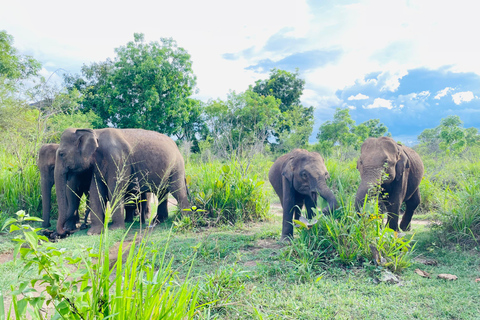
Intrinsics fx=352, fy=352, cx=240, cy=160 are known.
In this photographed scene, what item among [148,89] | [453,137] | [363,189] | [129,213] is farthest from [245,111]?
[363,189]

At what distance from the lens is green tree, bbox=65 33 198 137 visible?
24.2 metres

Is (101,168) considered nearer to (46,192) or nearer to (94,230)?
(94,230)

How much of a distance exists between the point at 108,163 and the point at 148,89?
1890 centimetres

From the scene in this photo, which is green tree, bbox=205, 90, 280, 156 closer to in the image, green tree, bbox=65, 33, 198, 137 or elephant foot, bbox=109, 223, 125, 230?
green tree, bbox=65, 33, 198, 137

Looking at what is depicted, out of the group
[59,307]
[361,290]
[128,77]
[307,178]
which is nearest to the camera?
[59,307]

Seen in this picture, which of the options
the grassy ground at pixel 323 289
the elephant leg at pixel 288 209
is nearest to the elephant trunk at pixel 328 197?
the elephant leg at pixel 288 209

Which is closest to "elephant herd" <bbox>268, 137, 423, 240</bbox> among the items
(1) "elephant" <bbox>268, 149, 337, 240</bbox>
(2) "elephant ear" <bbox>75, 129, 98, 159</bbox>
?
(1) "elephant" <bbox>268, 149, 337, 240</bbox>

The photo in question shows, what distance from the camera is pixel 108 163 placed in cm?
632

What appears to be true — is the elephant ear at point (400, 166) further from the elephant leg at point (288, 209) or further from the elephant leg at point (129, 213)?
the elephant leg at point (129, 213)

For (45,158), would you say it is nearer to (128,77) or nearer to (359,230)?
(359,230)

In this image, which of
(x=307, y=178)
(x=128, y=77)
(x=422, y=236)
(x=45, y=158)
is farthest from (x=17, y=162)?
(x=128, y=77)

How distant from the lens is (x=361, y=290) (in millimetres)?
3543

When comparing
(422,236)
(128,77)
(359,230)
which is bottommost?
(422,236)

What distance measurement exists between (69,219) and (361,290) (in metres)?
5.24
